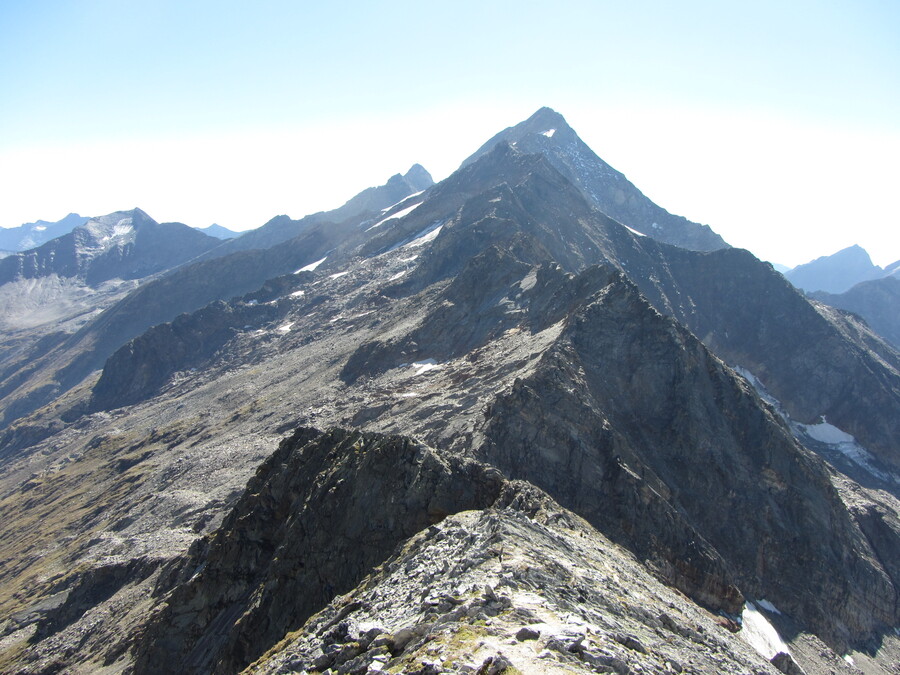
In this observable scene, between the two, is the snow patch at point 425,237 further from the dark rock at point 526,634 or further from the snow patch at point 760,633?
the dark rock at point 526,634

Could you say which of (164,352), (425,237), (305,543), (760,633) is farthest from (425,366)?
(164,352)

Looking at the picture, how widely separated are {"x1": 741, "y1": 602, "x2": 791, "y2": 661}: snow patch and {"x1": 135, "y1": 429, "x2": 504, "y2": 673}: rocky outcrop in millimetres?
24093

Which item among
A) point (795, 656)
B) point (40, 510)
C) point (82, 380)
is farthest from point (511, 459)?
point (82, 380)

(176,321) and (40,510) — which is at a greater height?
(176,321)

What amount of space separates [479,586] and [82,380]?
224 m

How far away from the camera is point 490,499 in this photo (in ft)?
93.8

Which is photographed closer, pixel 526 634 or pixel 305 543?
pixel 526 634

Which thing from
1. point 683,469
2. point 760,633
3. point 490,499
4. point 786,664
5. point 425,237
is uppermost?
point 425,237

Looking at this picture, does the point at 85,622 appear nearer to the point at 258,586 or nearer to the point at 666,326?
the point at 258,586

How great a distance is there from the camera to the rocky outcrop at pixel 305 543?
26062 millimetres

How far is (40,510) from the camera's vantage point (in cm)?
9925

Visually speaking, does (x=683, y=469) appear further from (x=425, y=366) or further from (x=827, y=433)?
(x=827, y=433)

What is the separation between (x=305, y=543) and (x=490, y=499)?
949cm

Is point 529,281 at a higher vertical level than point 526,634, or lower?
higher
